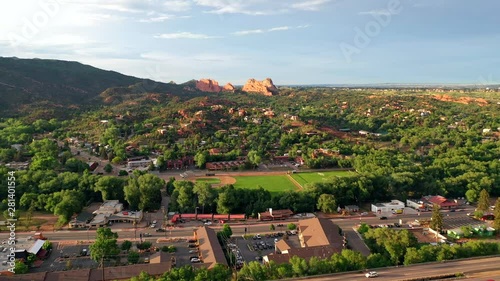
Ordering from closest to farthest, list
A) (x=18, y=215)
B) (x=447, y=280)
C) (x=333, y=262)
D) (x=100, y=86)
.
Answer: (x=447, y=280) < (x=333, y=262) < (x=18, y=215) < (x=100, y=86)

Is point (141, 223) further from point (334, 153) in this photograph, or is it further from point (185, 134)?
point (185, 134)

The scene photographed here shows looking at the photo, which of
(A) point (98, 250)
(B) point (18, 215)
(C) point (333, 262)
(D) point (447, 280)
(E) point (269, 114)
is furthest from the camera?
(E) point (269, 114)

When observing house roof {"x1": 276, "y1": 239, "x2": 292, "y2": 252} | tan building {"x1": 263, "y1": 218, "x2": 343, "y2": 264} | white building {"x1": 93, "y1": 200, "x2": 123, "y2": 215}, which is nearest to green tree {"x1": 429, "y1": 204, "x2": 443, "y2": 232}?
tan building {"x1": 263, "y1": 218, "x2": 343, "y2": 264}

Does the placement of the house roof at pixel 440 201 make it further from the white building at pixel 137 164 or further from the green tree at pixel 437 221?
the white building at pixel 137 164

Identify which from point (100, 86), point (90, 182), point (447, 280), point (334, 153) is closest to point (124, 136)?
point (90, 182)

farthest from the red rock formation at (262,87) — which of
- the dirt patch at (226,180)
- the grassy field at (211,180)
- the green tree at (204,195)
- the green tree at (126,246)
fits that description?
the green tree at (126,246)

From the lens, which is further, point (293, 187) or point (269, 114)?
point (269, 114)

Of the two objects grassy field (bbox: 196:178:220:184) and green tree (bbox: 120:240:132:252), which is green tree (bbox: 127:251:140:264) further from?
grassy field (bbox: 196:178:220:184)
